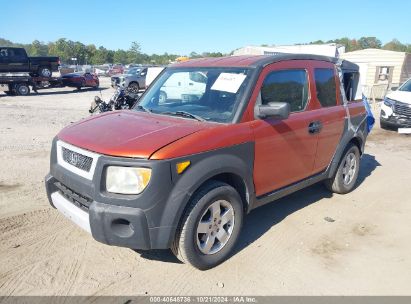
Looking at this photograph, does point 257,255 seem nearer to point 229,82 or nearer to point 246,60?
point 229,82

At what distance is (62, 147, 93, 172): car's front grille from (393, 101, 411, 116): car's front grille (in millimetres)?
10315

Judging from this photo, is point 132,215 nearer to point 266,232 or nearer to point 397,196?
point 266,232

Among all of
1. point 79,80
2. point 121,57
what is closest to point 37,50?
point 121,57

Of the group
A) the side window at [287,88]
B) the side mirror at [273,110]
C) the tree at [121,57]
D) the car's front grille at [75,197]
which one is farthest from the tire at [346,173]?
the tree at [121,57]

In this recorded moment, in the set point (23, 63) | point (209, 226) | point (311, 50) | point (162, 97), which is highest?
point (311, 50)

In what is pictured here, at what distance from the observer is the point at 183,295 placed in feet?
10.1

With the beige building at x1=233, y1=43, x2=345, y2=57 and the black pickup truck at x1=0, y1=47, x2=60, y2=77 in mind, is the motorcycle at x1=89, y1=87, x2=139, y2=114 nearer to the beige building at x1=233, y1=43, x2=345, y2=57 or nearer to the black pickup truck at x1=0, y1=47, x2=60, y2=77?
the beige building at x1=233, y1=43, x2=345, y2=57

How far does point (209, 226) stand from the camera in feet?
11.1

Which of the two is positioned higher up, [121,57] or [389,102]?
[121,57]

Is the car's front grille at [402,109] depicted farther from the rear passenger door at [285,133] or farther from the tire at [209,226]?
the tire at [209,226]

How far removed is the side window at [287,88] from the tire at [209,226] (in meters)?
1.11

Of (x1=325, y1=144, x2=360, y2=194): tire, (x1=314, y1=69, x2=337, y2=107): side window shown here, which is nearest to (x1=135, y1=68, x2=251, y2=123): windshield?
(x1=314, y1=69, x2=337, y2=107): side window

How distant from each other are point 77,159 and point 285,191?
2.29 meters

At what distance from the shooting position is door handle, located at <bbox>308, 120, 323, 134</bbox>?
427cm
